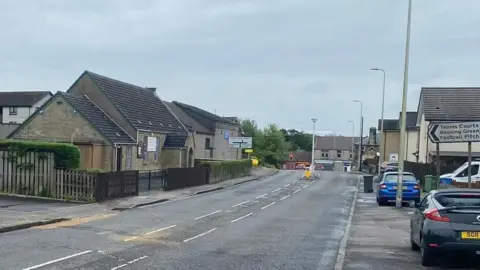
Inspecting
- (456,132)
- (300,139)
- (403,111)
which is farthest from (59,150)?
(300,139)

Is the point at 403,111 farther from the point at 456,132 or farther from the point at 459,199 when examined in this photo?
the point at 459,199

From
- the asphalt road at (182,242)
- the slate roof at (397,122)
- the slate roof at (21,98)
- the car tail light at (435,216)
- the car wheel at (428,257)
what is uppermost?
the slate roof at (21,98)

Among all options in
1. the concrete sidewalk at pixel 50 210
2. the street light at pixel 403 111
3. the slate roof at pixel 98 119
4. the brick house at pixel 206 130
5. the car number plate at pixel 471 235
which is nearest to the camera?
the car number plate at pixel 471 235

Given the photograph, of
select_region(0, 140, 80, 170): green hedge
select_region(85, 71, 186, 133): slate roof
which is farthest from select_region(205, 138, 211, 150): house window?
select_region(0, 140, 80, 170): green hedge

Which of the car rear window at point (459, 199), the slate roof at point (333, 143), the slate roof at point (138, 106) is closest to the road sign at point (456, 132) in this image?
the car rear window at point (459, 199)

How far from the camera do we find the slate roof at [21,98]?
254 feet

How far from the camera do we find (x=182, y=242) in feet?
45.2

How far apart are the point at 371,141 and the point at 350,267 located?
326 feet

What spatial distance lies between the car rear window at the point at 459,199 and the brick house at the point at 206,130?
188 ft

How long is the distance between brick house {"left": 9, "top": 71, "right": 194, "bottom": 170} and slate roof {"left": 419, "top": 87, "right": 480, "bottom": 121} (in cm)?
2003

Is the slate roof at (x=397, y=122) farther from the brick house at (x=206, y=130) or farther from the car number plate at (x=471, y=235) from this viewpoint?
the car number plate at (x=471, y=235)

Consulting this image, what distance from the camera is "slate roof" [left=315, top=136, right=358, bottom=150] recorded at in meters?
155

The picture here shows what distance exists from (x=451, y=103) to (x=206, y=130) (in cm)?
3067

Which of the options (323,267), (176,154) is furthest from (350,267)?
(176,154)
